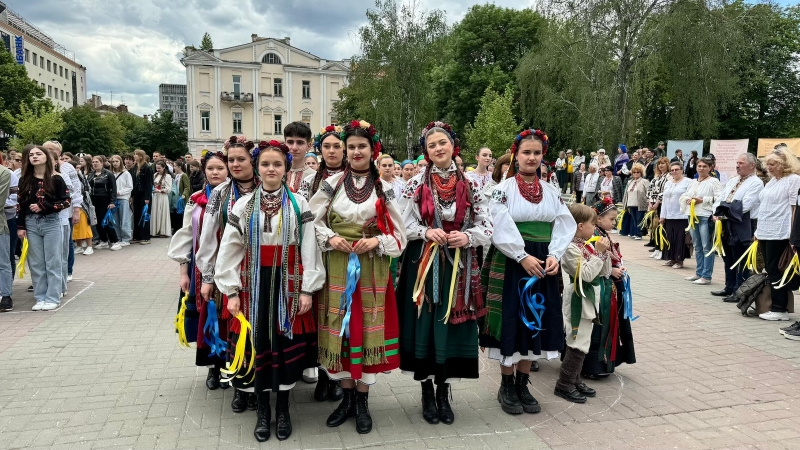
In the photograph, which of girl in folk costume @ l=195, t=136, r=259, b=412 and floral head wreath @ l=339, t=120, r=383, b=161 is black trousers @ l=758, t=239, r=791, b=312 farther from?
girl in folk costume @ l=195, t=136, r=259, b=412

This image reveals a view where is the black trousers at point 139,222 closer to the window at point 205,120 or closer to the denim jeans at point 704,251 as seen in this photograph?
the denim jeans at point 704,251

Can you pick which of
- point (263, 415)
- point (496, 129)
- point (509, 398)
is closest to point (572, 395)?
point (509, 398)

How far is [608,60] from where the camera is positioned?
22.6 metres

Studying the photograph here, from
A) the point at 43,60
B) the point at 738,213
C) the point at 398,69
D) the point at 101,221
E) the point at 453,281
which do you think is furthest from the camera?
the point at 43,60

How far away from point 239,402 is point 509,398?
2079mm

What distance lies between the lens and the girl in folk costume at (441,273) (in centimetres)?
371

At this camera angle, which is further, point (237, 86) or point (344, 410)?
point (237, 86)

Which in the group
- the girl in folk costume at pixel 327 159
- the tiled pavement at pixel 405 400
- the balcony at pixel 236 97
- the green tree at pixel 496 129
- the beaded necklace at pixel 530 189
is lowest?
the tiled pavement at pixel 405 400

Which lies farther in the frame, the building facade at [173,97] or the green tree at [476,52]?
the building facade at [173,97]

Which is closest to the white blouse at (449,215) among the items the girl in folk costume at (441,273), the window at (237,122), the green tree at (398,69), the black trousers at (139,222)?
the girl in folk costume at (441,273)

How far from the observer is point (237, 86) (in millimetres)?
56688

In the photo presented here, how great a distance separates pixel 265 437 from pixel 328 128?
7.50 feet

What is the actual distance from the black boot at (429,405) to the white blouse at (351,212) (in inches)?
41.7

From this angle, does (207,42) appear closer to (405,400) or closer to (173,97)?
(173,97)
